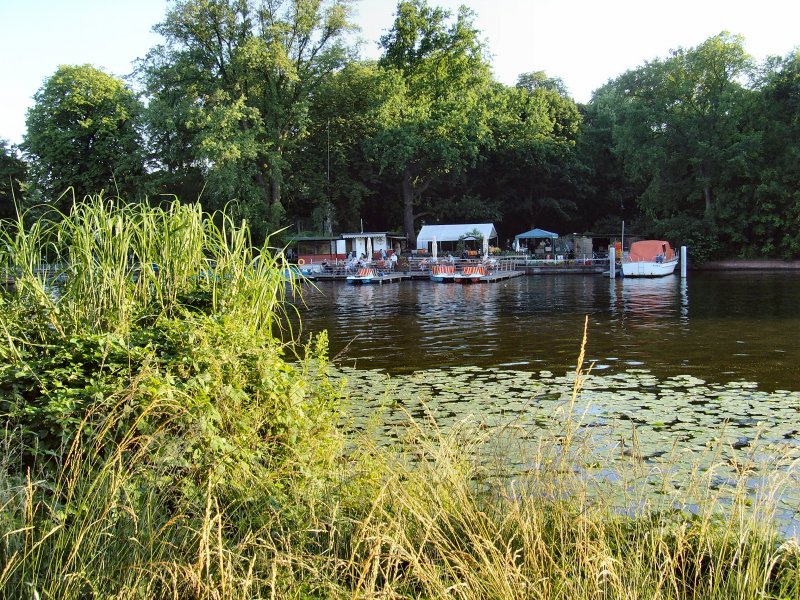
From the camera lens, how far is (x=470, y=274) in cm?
3650

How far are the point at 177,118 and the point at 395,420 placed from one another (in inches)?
1495

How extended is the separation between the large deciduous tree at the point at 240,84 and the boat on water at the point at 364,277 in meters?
8.27

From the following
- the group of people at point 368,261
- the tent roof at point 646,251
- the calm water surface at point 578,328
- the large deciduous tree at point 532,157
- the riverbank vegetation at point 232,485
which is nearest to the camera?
the riverbank vegetation at point 232,485

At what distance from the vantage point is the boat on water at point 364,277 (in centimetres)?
3866

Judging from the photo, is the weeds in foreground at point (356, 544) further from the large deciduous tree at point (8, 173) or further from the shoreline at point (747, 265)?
the large deciduous tree at point (8, 173)

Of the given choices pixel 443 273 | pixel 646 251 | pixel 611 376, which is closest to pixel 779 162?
pixel 646 251

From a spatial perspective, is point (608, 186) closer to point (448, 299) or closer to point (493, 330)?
point (448, 299)

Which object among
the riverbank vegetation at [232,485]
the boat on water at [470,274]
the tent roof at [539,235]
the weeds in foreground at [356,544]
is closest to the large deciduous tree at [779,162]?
the tent roof at [539,235]

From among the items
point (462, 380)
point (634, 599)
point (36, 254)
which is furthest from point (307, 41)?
point (634, 599)

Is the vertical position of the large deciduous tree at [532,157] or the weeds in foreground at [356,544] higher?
the large deciduous tree at [532,157]

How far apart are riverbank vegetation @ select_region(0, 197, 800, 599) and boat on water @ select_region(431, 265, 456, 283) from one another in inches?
1249

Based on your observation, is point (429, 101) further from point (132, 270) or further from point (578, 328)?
point (132, 270)

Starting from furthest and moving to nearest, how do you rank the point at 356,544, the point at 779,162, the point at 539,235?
the point at 539,235, the point at 779,162, the point at 356,544

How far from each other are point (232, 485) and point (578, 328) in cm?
1443
